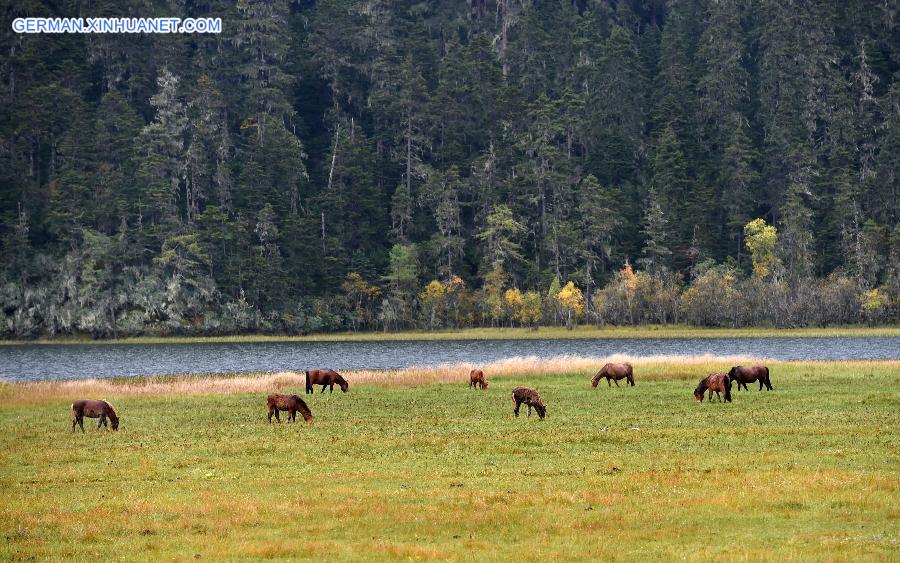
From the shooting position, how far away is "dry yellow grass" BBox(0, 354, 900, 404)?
53.3 metres

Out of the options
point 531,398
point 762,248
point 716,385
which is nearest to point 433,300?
point 762,248

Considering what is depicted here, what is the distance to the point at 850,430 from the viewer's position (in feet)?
108

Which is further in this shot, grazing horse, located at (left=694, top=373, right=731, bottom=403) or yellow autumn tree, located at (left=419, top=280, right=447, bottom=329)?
yellow autumn tree, located at (left=419, top=280, right=447, bottom=329)

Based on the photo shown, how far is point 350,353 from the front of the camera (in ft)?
360

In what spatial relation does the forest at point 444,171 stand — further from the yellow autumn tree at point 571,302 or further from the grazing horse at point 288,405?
the grazing horse at point 288,405

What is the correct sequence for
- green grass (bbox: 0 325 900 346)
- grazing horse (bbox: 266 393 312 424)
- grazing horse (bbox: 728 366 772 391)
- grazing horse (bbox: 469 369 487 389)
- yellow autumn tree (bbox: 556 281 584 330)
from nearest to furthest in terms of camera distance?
grazing horse (bbox: 266 393 312 424) → grazing horse (bbox: 728 366 772 391) → grazing horse (bbox: 469 369 487 389) → green grass (bbox: 0 325 900 346) → yellow autumn tree (bbox: 556 281 584 330)

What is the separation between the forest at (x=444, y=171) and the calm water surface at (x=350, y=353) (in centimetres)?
1295

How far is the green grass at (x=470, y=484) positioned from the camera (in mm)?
20203

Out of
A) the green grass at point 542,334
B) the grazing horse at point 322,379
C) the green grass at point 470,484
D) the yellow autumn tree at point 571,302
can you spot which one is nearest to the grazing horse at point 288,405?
the green grass at point 470,484

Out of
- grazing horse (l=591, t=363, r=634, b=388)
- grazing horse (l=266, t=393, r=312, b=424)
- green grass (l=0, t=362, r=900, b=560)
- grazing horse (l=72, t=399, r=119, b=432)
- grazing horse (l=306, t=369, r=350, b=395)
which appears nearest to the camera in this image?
green grass (l=0, t=362, r=900, b=560)

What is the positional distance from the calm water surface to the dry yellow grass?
21.7 metres

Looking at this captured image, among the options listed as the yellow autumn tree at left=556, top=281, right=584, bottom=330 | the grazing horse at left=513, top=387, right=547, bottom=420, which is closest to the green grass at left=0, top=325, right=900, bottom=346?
the yellow autumn tree at left=556, top=281, right=584, bottom=330

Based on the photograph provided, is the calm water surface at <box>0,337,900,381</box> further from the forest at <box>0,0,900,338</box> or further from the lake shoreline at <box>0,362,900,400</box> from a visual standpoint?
the lake shoreline at <box>0,362,900,400</box>

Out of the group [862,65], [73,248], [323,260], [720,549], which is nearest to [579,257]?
[323,260]
